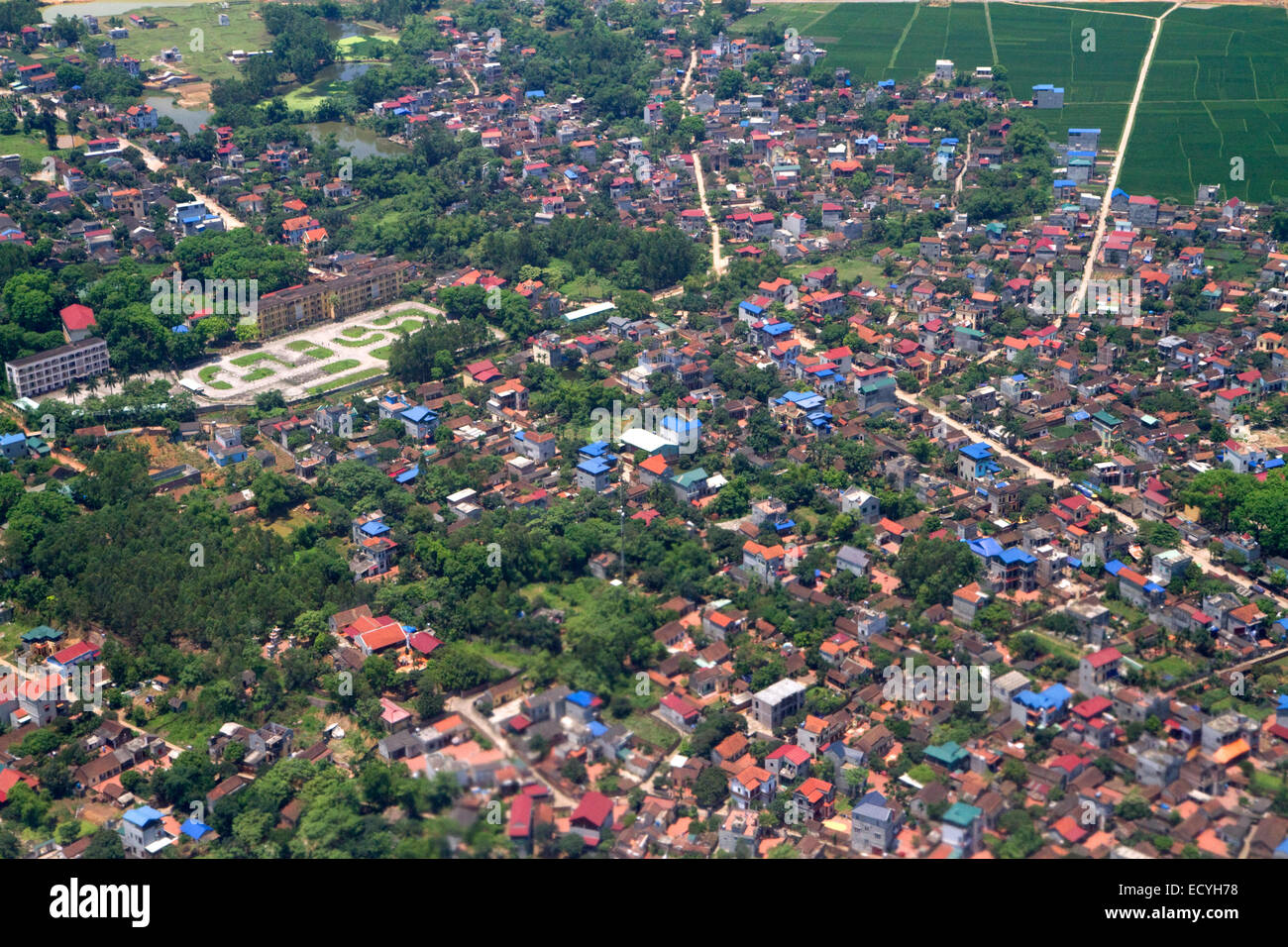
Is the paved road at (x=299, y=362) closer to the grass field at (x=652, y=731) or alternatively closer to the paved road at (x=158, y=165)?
the paved road at (x=158, y=165)

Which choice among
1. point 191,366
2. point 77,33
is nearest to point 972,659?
point 191,366

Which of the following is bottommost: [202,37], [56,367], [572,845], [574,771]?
[56,367]

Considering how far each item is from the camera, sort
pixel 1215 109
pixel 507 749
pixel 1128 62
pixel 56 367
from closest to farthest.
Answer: pixel 507 749, pixel 56 367, pixel 1215 109, pixel 1128 62

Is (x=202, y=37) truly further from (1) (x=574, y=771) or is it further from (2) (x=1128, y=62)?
(1) (x=574, y=771)

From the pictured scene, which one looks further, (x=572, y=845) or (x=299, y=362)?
(x=299, y=362)

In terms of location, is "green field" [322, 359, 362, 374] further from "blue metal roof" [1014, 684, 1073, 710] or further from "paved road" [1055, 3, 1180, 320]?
"blue metal roof" [1014, 684, 1073, 710]

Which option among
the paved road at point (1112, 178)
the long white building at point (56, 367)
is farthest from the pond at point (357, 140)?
the paved road at point (1112, 178)

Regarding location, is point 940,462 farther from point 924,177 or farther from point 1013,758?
point 924,177

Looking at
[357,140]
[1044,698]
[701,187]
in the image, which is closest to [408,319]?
[701,187]
